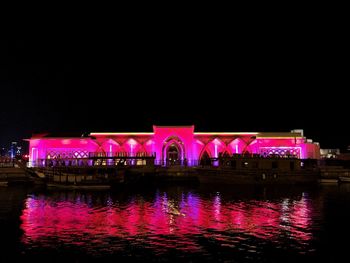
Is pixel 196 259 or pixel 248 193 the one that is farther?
pixel 248 193

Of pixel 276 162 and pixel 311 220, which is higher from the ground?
pixel 276 162

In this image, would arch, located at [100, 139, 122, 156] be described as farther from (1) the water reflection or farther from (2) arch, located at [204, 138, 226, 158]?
(1) the water reflection

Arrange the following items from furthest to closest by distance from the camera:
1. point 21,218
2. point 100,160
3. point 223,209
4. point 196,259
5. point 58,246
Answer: point 100,160, point 223,209, point 21,218, point 58,246, point 196,259

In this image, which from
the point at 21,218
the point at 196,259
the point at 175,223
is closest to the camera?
the point at 196,259

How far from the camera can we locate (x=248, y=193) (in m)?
39.0

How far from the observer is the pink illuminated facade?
5769 cm

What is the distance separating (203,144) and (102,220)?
115ft

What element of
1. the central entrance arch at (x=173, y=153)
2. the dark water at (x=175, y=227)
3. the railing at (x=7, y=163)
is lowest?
the dark water at (x=175, y=227)

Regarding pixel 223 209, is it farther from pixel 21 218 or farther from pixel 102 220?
pixel 21 218

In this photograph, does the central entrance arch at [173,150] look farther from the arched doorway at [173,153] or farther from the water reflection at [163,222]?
the water reflection at [163,222]

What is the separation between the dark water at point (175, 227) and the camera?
58.7 feet

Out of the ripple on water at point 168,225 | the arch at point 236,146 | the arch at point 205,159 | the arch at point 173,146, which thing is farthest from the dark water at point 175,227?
the arch at point 173,146

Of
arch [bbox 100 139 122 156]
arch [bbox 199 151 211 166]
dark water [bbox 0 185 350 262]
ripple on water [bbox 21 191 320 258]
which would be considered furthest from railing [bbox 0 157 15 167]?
arch [bbox 199 151 211 166]

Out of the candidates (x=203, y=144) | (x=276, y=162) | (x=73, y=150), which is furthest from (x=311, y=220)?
(x=73, y=150)
